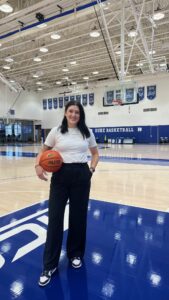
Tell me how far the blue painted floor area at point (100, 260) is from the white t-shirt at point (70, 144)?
101cm

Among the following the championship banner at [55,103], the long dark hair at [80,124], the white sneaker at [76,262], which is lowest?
the white sneaker at [76,262]

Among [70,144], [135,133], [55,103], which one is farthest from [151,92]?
[70,144]

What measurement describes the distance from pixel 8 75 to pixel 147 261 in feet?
75.4

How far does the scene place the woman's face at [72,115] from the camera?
199cm

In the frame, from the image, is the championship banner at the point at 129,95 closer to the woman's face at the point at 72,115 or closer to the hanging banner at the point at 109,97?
the hanging banner at the point at 109,97

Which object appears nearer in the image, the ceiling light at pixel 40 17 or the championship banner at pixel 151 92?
the ceiling light at pixel 40 17

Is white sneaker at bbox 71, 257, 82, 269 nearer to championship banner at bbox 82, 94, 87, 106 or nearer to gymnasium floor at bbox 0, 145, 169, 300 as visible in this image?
gymnasium floor at bbox 0, 145, 169, 300

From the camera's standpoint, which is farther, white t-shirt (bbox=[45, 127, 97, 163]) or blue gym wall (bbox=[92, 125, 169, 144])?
blue gym wall (bbox=[92, 125, 169, 144])

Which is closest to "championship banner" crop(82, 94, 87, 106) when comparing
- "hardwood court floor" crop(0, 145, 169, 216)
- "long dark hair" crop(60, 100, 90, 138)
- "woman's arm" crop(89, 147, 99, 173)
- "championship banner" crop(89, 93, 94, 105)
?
"championship banner" crop(89, 93, 94, 105)

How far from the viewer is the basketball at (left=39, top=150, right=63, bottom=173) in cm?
189

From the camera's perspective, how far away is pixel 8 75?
22.1 metres

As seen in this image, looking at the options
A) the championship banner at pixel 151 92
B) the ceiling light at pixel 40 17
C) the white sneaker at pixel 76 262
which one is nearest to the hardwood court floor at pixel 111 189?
the white sneaker at pixel 76 262

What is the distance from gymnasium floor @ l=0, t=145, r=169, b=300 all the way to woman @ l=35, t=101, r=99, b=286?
0.22 m

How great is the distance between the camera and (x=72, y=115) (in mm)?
1985
